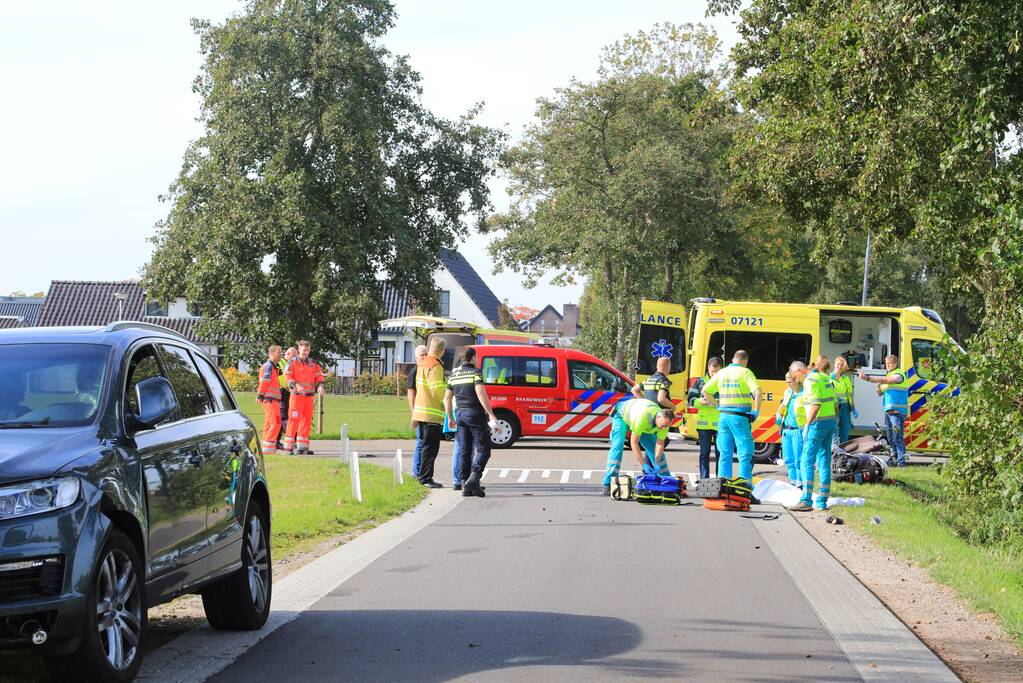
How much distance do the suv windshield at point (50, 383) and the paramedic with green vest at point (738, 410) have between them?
1018 cm

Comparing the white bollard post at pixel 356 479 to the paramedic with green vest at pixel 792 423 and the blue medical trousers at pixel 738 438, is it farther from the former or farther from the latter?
the paramedic with green vest at pixel 792 423

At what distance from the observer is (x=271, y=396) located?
2270cm

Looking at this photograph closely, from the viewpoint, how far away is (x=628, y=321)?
51.9 meters

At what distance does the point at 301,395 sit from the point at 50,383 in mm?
16001

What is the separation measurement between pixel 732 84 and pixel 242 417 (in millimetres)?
17315

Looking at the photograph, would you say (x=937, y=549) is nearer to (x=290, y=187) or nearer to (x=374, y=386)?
(x=290, y=187)

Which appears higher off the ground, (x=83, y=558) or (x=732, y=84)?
(x=732, y=84)

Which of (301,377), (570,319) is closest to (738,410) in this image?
(301,377)

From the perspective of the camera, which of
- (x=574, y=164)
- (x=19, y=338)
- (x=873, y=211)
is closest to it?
(x=19, y=338)

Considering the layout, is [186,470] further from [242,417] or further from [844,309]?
[844,309]

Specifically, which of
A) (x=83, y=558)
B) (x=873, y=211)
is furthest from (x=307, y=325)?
(x=83, y=558)

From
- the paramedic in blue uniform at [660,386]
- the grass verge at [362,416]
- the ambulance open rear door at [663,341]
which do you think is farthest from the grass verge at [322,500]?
the ambulance open rear door at [663,341]

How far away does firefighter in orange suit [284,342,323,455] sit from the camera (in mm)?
22359

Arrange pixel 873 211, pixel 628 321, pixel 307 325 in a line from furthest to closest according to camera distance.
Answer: pixel 628 321
pixel 307 325
pixel 873 211
